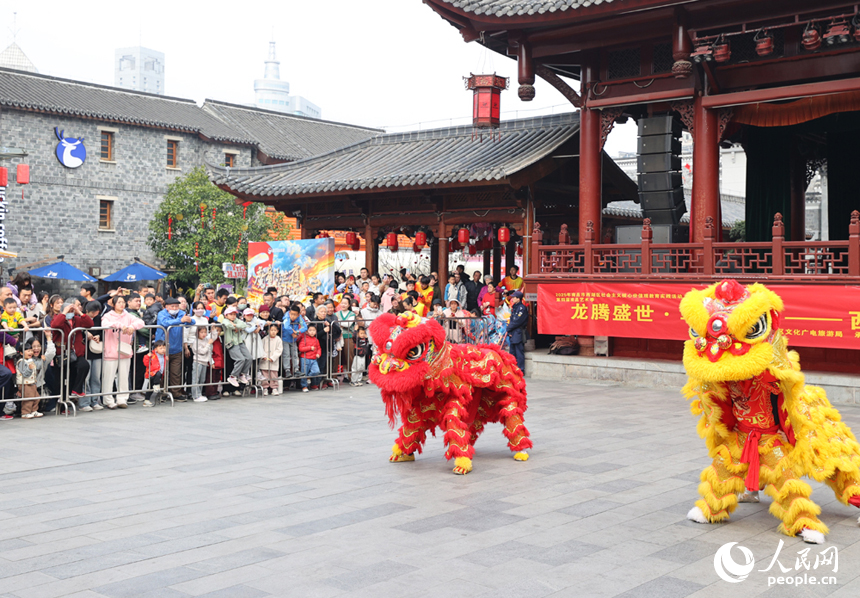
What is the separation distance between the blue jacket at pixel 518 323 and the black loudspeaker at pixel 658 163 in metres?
3.00

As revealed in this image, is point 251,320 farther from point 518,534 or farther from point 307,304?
point 518,534

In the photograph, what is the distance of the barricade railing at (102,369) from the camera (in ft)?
33.9

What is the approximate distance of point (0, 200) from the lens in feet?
83.1

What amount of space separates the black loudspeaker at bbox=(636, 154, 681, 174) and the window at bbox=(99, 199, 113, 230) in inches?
995

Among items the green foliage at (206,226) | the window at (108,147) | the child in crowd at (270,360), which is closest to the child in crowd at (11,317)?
the child in crowd at (270,360)

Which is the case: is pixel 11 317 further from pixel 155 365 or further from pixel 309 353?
pixel 309 353

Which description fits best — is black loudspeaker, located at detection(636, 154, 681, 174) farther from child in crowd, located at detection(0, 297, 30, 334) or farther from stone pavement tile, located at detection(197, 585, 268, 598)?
stone pavement tile, located at detection(197, 585, 268, 598)

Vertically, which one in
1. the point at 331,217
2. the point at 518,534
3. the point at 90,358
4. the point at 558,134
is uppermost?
the point at 558,134

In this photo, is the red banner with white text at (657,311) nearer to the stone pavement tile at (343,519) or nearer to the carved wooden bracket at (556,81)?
the carved wooden bracket at (556,81)

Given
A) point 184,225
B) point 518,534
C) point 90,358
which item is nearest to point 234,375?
point 90,358

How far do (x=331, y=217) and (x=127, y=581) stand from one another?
1571cm

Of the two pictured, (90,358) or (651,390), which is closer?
(90,358)

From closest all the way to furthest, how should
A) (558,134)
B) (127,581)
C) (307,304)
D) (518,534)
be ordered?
(127,581) < (518,534) < (307,304) < (558,134)

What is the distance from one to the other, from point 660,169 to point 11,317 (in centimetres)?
976
